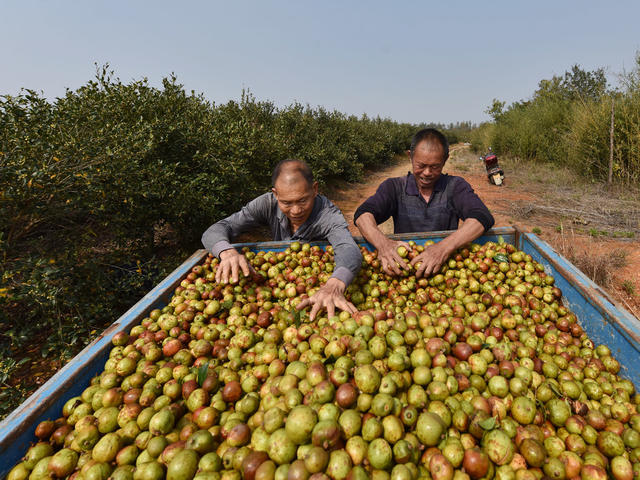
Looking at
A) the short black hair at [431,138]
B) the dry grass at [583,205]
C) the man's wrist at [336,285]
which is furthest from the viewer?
the dry grass at [583,205]

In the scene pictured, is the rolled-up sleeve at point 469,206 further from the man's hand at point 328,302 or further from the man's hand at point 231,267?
the man's hand at point 231,267

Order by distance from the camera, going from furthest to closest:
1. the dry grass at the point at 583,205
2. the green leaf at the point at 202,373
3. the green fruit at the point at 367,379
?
the dry grass at the point at 583,205
the green leaf at the point at 202,373
the green fruit at the point at 367,379

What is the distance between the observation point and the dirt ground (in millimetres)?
6996

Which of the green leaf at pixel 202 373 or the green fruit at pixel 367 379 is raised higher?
the green fruit at pixel 367 379

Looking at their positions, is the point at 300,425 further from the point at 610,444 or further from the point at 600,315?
the point at 600,315

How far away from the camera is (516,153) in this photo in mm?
26969

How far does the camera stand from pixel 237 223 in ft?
14.9

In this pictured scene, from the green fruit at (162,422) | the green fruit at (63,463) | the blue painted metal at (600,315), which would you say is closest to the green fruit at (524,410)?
the blue painted metal at (600,315)

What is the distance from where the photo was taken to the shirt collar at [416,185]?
4941 millimetres

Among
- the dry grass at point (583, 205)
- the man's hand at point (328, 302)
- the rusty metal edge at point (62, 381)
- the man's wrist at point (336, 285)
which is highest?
the man's wrist at point (336, 285)

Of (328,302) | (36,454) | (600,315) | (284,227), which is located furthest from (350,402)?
(284,227)

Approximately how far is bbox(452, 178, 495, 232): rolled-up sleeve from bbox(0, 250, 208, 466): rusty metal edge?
13.7 feet

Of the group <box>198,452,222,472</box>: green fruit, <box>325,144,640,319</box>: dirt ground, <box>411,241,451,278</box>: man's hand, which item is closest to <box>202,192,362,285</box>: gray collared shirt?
<box>411,241,451,278</box>: man's hand

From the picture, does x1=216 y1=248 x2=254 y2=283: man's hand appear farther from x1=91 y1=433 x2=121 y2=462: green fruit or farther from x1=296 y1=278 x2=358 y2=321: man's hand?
x1=91 y1=433 x2=121 y2=462: green fruit
